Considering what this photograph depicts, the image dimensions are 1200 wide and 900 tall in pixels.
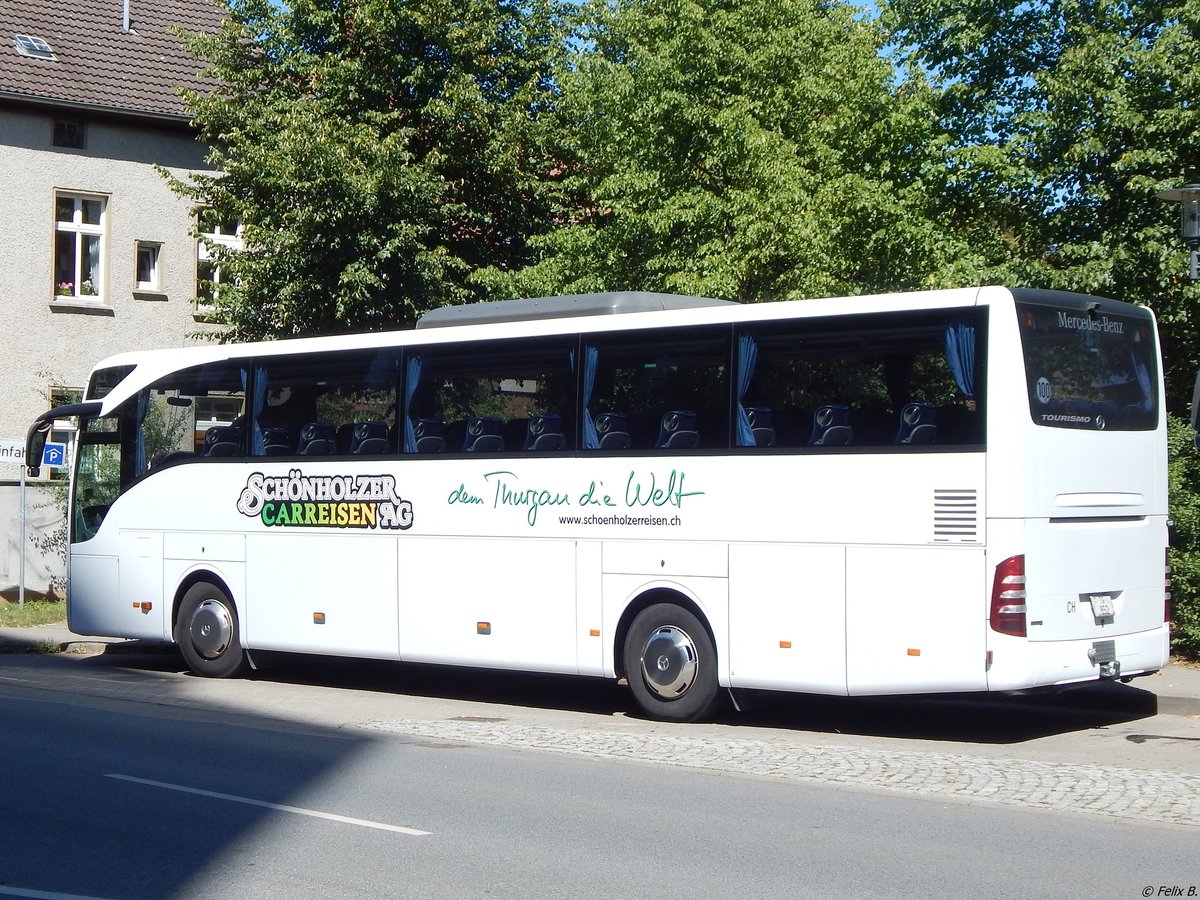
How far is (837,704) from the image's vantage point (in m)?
14.2

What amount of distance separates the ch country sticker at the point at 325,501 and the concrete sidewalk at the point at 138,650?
4296 millimetres

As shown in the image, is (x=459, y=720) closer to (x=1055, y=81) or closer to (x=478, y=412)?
(x=478, y=412)

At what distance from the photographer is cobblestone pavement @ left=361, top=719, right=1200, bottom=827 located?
879cm

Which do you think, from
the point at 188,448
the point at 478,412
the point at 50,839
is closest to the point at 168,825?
the point at 50,839

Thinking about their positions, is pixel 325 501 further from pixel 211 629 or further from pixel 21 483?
pixel 21 483

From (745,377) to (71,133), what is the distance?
2220 cm

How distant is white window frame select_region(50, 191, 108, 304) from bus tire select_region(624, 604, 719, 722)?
20.7m

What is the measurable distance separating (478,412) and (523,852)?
6926 millimetres

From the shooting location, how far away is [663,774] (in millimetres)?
9984

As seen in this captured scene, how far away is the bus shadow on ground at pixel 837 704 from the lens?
493 inches

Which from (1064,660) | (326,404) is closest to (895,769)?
(1064,660)

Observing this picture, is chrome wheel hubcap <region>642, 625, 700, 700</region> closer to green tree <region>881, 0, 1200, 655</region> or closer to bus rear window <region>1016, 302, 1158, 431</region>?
bus rear window <region>1016, 302, 1158, 431</region>

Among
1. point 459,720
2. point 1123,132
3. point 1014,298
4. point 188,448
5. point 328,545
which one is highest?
point 1123,132

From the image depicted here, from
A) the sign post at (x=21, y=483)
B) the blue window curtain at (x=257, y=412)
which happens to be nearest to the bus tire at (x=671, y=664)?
the blue window curtain at (x=257, y=412)
